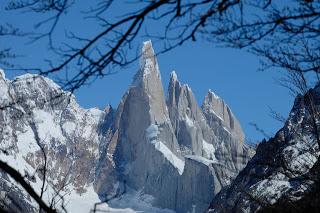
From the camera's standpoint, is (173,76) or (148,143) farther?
(173,76)

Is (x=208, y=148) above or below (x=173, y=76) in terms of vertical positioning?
below

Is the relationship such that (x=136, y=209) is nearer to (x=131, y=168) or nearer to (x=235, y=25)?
(x=131, y=168)

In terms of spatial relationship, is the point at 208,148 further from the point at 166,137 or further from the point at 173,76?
the point at 173,76

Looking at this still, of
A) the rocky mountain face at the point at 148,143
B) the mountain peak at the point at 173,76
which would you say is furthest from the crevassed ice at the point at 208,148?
the mountain peak at the point at 173,76

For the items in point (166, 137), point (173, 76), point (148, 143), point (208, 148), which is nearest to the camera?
point (148, 143)

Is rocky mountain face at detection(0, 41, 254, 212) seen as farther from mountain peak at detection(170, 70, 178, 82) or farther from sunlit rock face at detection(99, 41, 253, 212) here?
mountain peak at detection(170, 70, 178, 82)

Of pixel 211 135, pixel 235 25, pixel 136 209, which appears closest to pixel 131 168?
pixel 136 209

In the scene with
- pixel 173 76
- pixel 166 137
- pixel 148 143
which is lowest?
pixel 148 143

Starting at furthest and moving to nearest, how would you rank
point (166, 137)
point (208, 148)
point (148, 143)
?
point (208, 148) → point (166, 137) → point (148, 143)

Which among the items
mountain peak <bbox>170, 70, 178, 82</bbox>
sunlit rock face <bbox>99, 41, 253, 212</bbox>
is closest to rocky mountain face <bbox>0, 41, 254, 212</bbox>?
sunlit rock face <bbox>99, 41, 253, 212</bbox>

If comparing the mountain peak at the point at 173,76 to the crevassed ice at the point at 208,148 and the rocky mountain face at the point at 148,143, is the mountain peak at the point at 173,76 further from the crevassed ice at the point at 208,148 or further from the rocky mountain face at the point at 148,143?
the crevassed ice at the point at 208,148

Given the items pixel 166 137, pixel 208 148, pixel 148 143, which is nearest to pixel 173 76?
pixel 166 137

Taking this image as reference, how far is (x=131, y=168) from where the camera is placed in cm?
16075

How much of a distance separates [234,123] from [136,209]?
3595cm
